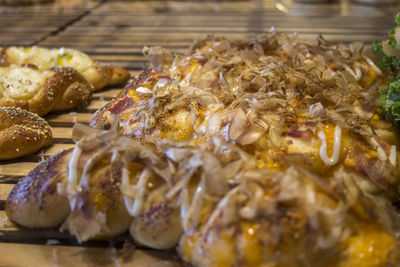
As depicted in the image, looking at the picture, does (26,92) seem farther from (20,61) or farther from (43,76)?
(20,61)

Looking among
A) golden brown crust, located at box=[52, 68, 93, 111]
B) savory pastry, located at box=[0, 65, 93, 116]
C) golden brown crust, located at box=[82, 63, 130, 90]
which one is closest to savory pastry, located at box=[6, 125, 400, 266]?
savory pastry, located at box=[0, 65, 93, 116]

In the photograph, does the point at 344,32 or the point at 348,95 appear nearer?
the point at 348,95

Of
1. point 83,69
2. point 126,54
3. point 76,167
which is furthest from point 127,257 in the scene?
point 126,54

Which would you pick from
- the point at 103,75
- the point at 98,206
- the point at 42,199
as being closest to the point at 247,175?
the point at 98,206

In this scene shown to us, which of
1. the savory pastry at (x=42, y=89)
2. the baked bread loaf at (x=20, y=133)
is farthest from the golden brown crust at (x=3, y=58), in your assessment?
the baked bread loaf at (x=20, y=133)

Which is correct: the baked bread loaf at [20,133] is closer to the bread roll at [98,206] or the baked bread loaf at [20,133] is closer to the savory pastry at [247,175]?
the savory pastry at [247,175]

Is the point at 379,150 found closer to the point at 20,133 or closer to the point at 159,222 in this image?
the point at 159,222
